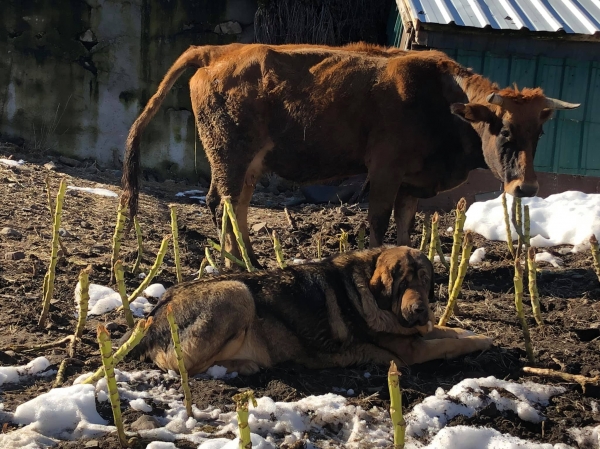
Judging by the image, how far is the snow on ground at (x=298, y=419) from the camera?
388 centimetres

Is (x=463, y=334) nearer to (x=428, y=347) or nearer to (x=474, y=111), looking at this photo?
(x=428, y=347)

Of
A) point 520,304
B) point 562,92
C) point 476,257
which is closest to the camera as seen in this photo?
point 520,304

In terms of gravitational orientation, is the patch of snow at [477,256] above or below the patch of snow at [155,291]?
above

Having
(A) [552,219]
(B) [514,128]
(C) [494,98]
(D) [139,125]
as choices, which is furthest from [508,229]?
(D) [139,125]

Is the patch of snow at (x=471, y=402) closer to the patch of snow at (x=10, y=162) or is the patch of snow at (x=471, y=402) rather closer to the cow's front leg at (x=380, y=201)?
the cow's front leg at (x=380, y=201)

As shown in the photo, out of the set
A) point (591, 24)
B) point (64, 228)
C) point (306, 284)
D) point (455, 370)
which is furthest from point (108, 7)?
point (455, 370)

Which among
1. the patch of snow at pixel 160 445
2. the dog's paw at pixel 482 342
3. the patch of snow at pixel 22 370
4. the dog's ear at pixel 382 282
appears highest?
the dog's ear at pixel 382 282

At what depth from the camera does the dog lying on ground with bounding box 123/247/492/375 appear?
16.1 ft

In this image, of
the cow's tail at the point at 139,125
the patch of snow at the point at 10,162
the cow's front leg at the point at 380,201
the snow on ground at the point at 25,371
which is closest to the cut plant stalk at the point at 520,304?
the cow's front leg at the point at 380,201

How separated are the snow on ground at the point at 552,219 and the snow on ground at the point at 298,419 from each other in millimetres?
4188

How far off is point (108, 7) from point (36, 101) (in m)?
2.05

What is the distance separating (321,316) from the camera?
5137 millimetres

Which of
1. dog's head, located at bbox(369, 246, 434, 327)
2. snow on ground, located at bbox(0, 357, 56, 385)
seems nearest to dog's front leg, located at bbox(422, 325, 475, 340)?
dog's head, located at bbox(369, 246, 434, 327)

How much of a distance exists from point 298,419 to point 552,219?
225 inches
